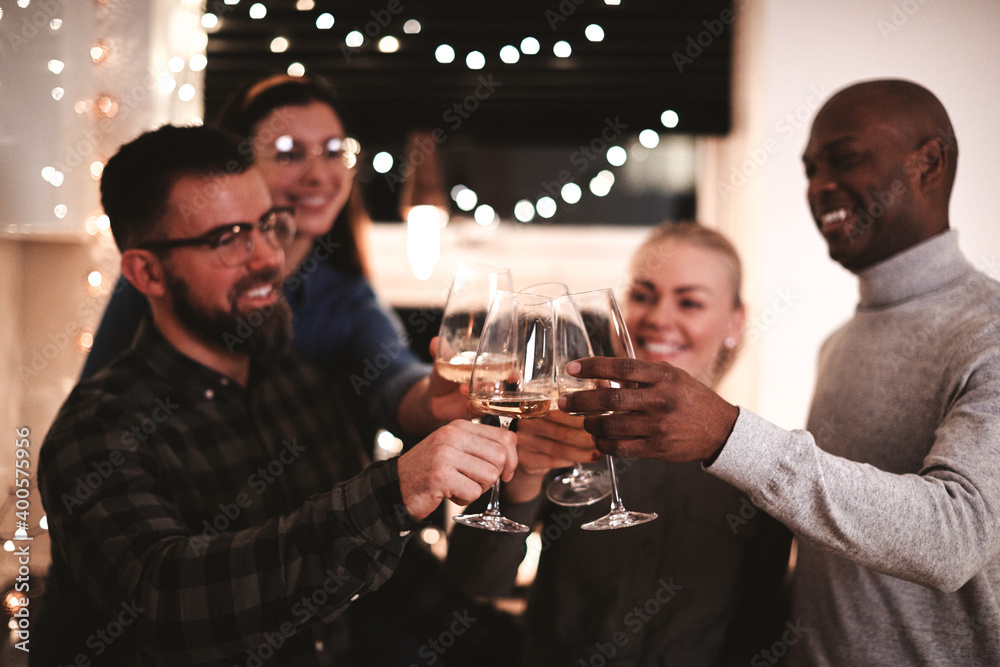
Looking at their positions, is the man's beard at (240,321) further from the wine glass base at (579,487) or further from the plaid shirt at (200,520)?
the wine glass base at (579,487)

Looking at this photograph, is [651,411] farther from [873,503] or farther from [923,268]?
[923,268]

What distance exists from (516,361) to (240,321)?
61 centimetres

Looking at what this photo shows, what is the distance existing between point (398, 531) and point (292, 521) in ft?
0.50

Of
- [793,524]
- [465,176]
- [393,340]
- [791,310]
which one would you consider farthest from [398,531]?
[465,176]

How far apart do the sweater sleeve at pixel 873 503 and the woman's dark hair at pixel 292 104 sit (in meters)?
1.32

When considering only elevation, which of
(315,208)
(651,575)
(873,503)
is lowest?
(651,575)

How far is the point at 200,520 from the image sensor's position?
1.21 metres

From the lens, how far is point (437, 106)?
105 inches

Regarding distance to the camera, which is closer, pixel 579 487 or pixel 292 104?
pixel 579 487

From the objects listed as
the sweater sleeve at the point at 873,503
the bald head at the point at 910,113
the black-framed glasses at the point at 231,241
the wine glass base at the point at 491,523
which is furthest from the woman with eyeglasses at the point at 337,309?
the bald head at the point at 910,113

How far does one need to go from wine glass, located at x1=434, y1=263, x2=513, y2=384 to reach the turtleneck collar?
71cm

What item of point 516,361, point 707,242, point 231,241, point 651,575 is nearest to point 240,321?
point 231,241

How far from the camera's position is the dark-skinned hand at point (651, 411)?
92cm

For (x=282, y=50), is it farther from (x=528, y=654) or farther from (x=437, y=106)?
(x=528, y=654)
